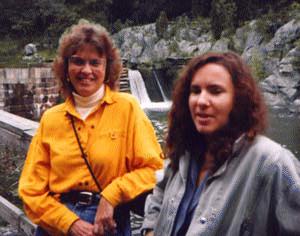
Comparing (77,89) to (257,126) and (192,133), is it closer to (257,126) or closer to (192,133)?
(192,133)

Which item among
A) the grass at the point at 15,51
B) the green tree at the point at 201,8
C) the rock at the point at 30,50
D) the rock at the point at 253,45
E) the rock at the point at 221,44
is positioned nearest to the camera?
the rock at the point at 253,45

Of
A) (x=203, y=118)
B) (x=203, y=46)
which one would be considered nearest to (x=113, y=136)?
(x=203, y=118)

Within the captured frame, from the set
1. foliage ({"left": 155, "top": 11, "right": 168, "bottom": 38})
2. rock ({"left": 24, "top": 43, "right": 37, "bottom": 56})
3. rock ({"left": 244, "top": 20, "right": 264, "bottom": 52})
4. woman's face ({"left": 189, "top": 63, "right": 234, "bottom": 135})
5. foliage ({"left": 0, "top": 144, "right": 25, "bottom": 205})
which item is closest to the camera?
woman's face ({"left": 189, "top": 63, "right": 234, "bottom": 135})

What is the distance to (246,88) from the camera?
1656 millimetres

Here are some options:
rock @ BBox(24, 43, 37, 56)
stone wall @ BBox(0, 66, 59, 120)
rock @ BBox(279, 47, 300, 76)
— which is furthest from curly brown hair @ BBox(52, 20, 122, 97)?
rock @ BBox(24, 43, 37, 56)

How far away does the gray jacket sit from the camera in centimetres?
145

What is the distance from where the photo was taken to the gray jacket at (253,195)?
4.76ft

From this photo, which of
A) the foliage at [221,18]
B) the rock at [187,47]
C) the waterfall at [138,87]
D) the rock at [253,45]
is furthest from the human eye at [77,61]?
the foliage at [221,18]

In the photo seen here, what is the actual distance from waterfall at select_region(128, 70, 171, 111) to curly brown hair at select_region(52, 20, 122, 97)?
15340mm

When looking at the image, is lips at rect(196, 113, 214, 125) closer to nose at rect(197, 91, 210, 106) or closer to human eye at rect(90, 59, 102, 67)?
nose at rect(197, 91, 210, 106)

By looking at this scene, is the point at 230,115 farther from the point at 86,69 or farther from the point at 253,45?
the point at 253,45

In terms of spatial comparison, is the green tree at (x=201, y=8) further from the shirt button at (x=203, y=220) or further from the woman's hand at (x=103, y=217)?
the shirt button at (x=203, y=220)

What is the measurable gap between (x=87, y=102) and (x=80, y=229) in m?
0.56

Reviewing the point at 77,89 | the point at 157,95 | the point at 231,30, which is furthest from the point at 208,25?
the point at 77,89
